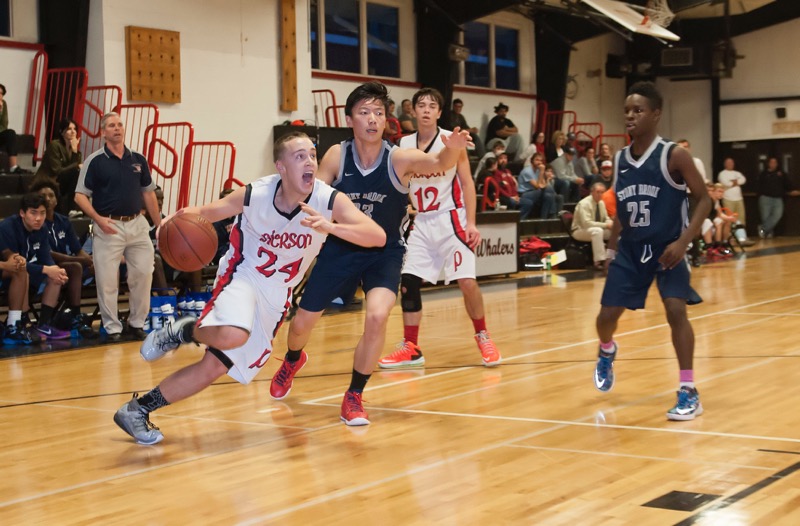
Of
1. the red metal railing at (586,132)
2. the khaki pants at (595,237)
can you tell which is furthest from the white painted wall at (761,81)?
the khaki pants at (595,237)

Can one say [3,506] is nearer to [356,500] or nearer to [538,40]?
[356,500]

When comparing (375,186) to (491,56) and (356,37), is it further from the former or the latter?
(491,56)

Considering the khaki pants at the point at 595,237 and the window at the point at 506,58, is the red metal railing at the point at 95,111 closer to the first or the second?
the khaki pants at the point at 595,237

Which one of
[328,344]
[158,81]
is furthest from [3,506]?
[158,81]

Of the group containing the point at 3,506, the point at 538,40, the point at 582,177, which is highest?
the point at 538,40

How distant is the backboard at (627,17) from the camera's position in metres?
19.5

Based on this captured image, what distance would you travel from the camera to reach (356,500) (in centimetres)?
400

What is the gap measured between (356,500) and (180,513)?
0.65 meters

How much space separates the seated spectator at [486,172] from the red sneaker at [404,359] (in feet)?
31.7

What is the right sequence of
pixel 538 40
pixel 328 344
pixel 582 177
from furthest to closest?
pixel 538 40, pixel 582 177, pixel 328 344

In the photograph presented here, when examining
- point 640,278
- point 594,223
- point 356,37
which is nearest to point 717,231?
point 594,223

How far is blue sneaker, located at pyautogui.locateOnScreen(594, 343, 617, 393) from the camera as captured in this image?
590cm

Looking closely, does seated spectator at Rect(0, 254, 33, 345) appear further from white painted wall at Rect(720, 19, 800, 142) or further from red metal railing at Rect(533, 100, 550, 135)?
white painted wall at Rect(720, 19, 800, 142)

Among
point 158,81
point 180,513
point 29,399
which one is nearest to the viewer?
point 180,513
